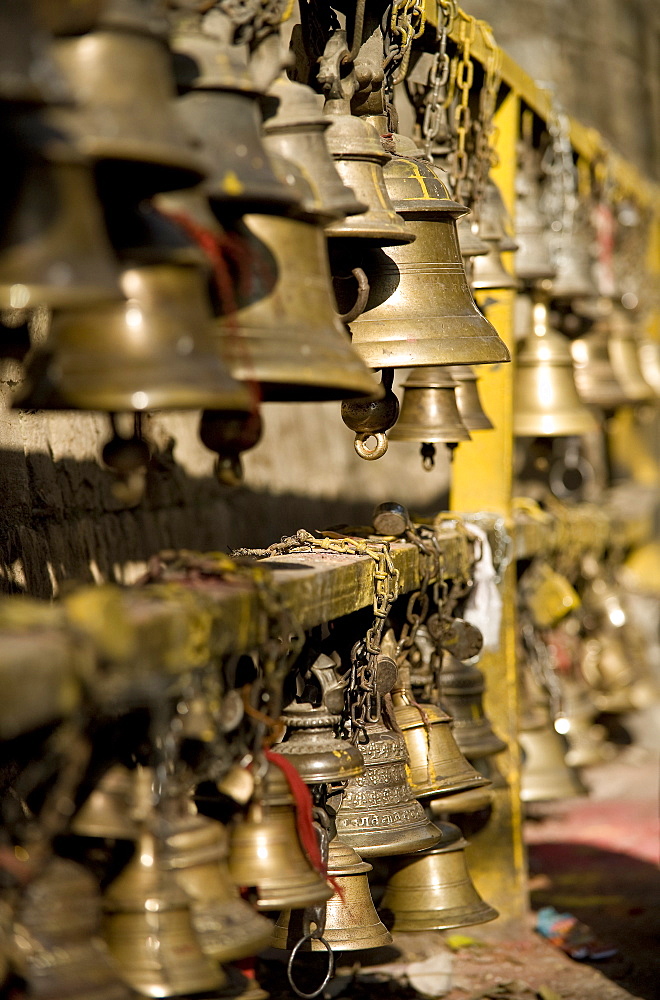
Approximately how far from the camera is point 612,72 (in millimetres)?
13078

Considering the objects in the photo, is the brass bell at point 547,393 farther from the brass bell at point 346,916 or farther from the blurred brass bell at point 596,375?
the brass bell at point 346,916

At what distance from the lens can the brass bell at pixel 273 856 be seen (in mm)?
2596

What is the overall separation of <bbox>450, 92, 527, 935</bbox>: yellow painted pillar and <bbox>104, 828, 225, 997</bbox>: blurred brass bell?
305 cm

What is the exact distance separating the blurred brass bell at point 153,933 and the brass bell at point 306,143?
1.24m

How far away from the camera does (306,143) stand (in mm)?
2725

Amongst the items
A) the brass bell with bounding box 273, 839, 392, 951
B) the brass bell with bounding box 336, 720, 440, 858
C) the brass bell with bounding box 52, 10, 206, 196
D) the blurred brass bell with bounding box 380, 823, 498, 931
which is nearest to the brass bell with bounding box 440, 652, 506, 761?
the blurred brass bell with bounding box 380, 823, 498, 931

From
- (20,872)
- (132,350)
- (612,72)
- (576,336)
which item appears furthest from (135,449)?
(612,72)

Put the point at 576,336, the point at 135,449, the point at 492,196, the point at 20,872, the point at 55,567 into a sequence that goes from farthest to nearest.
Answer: the point at 576,336
the point at 492,196
the point at 55,567
the point at 135,449
the point at 20,872

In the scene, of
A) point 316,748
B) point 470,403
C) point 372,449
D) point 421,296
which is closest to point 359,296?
point 421,296

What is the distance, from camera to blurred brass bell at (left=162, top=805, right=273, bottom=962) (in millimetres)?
2346

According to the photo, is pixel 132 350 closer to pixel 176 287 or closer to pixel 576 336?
pixel 176 287

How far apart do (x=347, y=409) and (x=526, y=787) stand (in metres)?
2.85

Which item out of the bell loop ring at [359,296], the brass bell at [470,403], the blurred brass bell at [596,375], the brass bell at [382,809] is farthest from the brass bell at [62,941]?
the blurred brass bell at [596,375]

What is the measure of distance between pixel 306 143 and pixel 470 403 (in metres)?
2.60
